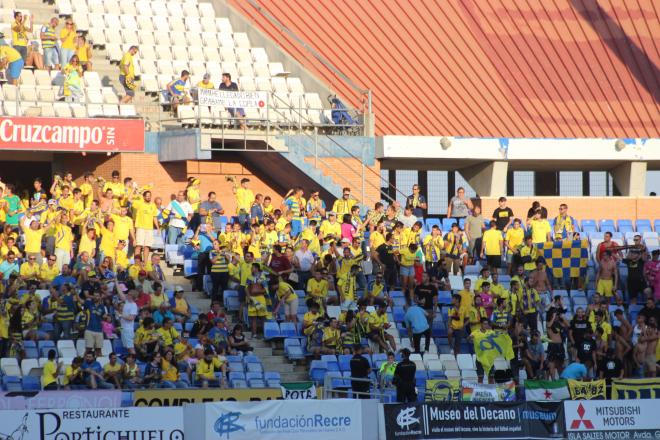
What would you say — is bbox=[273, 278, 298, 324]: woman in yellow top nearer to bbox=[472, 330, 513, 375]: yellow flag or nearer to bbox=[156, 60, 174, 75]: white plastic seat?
bbox=[472, 330, 513, 375]: yellow flag

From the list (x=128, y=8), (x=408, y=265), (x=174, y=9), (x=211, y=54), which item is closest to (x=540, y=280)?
(x=408, y=265)

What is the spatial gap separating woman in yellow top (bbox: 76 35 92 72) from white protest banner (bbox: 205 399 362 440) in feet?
40.7

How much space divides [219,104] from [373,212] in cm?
381

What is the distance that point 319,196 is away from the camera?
29.0 m

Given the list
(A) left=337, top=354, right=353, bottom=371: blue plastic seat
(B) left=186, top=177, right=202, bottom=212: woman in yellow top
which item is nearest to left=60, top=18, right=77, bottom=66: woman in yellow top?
(B) left=186, top=177, right=202, bottom=212: woman in yellow top

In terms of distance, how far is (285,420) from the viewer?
19.0 m

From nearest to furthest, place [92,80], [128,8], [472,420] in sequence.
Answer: [472,420] → [92,80] → [128,8]

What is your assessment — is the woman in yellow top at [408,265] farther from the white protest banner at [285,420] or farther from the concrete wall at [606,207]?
the concrete wall at [606,207]

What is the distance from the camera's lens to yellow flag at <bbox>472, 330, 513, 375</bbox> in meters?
23.0

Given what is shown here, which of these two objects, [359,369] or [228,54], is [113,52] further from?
[359,369]

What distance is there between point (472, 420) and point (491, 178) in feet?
37.9

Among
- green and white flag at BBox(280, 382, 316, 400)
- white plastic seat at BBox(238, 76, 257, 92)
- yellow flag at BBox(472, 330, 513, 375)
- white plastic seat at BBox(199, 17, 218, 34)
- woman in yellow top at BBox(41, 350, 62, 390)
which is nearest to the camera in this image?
woman in yellow top at BBox(41, 350, 62, 390)

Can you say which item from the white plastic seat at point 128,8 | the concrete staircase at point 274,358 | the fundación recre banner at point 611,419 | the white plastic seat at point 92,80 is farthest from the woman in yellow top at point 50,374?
the white plastic seat at point 128,8

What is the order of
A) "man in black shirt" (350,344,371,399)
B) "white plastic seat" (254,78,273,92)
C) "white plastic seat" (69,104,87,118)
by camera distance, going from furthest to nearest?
"white plastic seat" (254,78,273,92)
"white plastic seat" (69,104,87,118)
"man in black shirt" (350,344,371,399)
